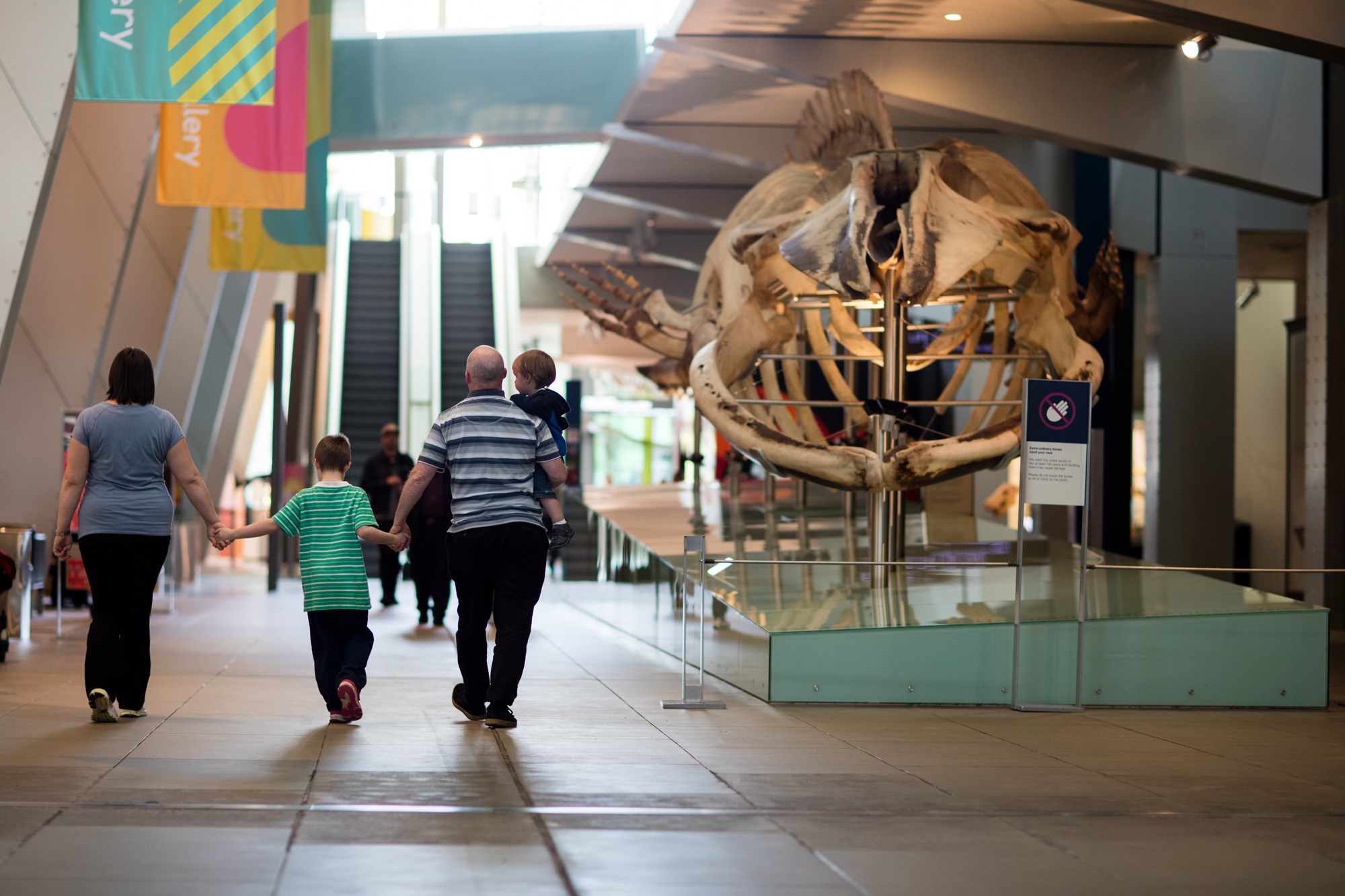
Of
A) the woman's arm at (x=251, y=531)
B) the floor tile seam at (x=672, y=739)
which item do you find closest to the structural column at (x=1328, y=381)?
the floor tile seam at (x=672, y=739)

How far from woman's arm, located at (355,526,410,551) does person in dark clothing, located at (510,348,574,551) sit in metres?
0.66

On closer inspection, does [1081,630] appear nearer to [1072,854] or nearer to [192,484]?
[1072,854]

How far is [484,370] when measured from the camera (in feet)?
23.6

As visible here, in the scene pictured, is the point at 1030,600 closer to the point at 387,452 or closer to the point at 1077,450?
the point at 1077,450

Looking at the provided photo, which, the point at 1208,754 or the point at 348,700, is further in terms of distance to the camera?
the point at 348,700

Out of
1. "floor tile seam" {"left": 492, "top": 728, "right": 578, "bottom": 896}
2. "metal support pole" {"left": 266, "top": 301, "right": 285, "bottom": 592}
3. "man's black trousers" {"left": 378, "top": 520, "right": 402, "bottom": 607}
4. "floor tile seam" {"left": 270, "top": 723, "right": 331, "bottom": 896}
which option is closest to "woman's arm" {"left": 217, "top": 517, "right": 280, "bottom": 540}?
"floor tile seam" {"left": 270, "top": 723, "right": 331, "bottom": 896}

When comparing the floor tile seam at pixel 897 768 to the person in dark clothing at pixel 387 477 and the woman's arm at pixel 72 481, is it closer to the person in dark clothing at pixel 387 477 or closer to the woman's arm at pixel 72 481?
the woman's arm at pixel 72 481

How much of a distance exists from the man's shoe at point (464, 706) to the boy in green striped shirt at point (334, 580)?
0.43m

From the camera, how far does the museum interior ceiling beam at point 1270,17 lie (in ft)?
35.6

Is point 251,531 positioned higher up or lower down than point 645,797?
higher up

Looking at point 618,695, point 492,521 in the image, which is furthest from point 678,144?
point 492,521

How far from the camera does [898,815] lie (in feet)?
16.9

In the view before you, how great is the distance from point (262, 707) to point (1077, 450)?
436cm

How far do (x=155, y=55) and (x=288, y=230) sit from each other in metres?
5.76
